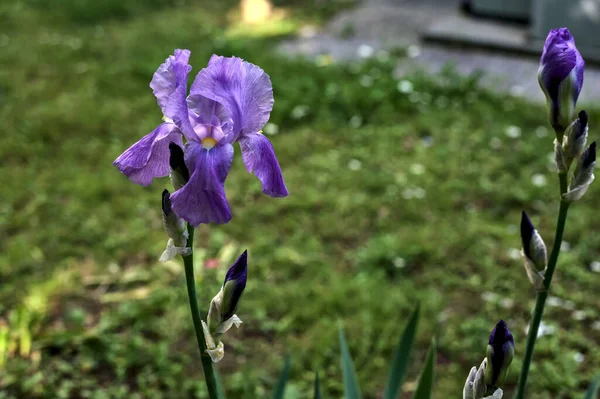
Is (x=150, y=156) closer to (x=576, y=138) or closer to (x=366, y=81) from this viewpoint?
(x=576, y=138)

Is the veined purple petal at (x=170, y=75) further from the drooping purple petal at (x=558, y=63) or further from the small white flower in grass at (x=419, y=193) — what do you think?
the small white flower in grass at (x=419, y=193)

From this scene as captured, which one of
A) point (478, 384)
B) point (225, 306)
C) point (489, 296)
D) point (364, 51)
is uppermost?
point (225, 306)

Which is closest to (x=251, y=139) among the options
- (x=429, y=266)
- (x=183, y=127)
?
(x=183, y=127)

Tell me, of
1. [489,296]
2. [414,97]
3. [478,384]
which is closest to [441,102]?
[414,97]

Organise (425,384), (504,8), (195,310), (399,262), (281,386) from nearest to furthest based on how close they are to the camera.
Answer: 1. (195,310)
2. (425,384)
3. (281,386)
4. (399,262)
5. (504,8)

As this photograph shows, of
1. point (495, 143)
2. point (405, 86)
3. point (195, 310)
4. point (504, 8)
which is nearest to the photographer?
point (195, 310)

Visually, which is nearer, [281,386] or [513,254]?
[281,386]

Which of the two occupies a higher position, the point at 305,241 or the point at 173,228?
the point at 173,228
